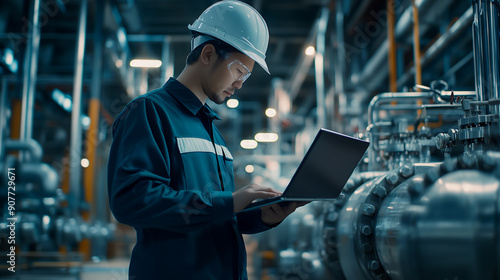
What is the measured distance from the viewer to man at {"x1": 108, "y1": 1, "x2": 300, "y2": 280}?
985 mm

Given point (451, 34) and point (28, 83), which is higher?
point (451, 34)

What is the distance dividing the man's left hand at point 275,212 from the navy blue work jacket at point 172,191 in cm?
11

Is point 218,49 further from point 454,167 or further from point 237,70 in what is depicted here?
point 454,167

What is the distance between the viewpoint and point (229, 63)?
46.8 inches

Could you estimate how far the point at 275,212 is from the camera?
122cm

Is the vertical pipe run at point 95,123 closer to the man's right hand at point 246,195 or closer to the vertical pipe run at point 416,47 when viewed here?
the vertical pipe run at point 416,47

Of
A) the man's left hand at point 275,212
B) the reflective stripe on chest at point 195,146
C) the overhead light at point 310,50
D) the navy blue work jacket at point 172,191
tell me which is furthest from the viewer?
the overhead light at point 310,50

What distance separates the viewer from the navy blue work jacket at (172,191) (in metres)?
0.98

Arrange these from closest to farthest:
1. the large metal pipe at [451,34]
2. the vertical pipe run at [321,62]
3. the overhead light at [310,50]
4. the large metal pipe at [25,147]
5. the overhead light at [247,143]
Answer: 1. the large metal pipe at [451,34]
2. the large metal pipe at [25,147]
3. the vertical pipe run at [321,62]
4. the overhead light at [310,50]
5. the overhead light at [247,143]

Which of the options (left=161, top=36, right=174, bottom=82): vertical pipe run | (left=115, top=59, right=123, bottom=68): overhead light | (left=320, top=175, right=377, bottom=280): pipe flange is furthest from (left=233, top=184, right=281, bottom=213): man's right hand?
(left=115, top=59, right=123, bottom=68): overhead light

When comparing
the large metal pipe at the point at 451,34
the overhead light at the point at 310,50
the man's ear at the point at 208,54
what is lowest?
the man's ear at the point at 208,54

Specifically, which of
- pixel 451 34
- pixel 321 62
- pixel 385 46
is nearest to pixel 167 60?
pixel 321 62

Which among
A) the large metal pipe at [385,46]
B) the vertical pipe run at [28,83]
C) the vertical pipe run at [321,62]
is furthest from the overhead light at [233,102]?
the vertical pipe run at [28,83]

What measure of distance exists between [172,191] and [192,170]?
0.39 feet
